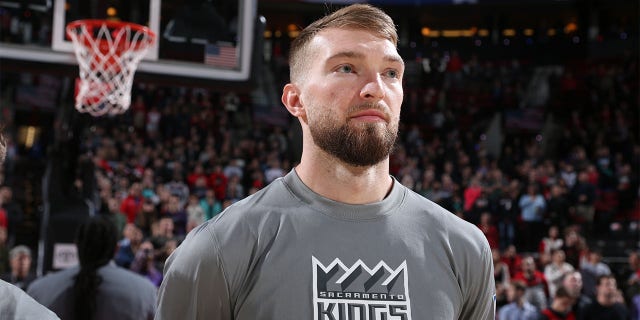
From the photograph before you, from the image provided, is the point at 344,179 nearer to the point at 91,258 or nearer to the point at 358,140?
the point at 358,140

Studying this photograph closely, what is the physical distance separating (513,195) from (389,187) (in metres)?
10.6

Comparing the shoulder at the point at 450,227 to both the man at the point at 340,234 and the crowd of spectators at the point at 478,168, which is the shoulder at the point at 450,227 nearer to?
the man at the point at 340,234

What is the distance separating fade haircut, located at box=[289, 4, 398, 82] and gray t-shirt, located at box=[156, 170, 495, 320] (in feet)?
1.14

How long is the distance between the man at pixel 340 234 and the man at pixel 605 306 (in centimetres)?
527

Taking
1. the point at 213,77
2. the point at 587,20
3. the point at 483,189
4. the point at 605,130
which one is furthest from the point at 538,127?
the point at 213,77

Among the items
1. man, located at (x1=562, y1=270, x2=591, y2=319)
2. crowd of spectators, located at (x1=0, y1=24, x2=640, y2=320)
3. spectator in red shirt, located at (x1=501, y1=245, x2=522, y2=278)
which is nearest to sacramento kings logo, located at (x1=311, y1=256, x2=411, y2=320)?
crowd of spectators, located at (x1=0, y1=24, x2=640, y2=320)

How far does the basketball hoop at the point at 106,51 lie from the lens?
23.5 feet

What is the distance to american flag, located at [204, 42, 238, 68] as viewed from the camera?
739 centimetres

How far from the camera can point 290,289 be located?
1.92 metres

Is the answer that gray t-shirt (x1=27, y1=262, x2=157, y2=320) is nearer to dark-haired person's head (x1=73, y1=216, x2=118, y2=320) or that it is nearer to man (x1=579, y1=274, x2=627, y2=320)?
dark-haired person's head (x1=73, y1=216, x2=118, y2=320)

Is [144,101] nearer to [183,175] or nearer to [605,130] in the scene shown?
[183,175]

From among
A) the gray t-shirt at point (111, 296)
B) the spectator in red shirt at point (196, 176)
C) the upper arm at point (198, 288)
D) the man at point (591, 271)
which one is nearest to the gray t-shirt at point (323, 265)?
the upper arm at point (198, 288)

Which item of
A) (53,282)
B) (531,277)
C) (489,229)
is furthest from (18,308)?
(489,229)

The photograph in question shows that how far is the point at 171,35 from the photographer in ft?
24.3
